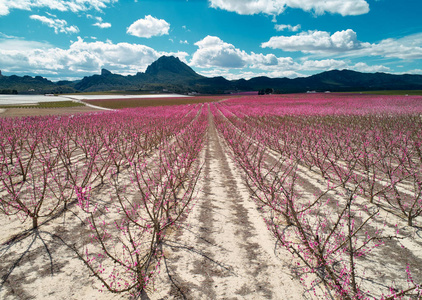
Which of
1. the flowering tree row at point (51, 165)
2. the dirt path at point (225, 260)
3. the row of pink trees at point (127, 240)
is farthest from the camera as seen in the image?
the flowering tree row at point (51, 165)

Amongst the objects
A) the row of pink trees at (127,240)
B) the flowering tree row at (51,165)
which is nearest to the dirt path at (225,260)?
the row of pink trees at (127,240)

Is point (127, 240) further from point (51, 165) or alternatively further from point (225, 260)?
point (51, 165)

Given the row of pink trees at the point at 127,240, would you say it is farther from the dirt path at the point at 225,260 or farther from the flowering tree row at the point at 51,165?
the flowering tree row at the point at 51,165

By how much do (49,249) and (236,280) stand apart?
104 inches

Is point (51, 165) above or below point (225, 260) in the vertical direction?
above

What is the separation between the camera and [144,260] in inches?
114

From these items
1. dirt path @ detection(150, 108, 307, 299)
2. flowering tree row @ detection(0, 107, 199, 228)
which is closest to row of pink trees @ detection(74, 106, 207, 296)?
dirt path @ detection(150, 108, 307, 299)

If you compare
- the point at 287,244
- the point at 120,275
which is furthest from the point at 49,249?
the point at 287,244

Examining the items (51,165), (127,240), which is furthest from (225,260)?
(51,165)

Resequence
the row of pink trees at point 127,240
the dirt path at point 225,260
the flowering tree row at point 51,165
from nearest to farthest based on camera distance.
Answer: the dirt path at point 225,260 → the row of pink trees at point 127,240 → the flowering tree row at point 51,165

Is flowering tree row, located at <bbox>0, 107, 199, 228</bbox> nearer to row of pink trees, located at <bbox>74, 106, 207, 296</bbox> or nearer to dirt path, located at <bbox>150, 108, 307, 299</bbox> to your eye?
row of pink trees, located at <bbox>74, 106, 207, 296</bbox>

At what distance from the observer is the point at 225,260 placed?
9.48 ft

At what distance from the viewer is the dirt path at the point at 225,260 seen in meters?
2.42

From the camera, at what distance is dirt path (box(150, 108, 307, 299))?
95.1 inches
